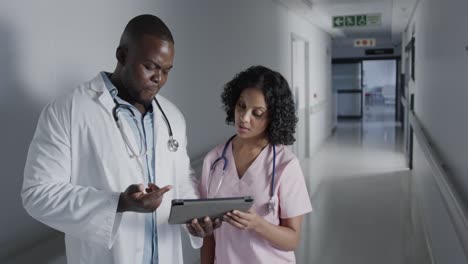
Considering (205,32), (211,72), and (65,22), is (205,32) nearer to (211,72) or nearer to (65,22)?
(211,72)

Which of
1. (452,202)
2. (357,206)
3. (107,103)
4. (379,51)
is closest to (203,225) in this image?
(107,103)

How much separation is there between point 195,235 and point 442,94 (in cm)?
265

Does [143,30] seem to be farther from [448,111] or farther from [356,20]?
[356,20]

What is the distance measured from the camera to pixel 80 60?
215 centimetres

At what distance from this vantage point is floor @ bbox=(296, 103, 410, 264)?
4039 mm

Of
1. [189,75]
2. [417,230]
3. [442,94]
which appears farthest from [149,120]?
[417,230]

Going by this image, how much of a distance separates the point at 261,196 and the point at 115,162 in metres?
0.55

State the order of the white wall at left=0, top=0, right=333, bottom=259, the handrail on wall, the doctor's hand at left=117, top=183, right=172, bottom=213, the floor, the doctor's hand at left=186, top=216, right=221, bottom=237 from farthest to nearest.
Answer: the floor < the handrail on wall < the white wall at left=0, top=0, right=333, bottom=259 < the doctor's hand at left=186, top=216, right=221, bottom=237 < the doctor's hand at left=117, top=183, right=172, bottom=213

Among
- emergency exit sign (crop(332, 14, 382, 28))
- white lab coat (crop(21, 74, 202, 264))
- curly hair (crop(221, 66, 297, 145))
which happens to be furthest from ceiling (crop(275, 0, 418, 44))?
white lab coat (crop(21, 74, 202, 264))

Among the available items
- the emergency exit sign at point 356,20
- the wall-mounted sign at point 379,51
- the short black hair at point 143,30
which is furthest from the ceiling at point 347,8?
the wall-mounted sign at point 379,51

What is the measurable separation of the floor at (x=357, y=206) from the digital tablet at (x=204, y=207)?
2.58m

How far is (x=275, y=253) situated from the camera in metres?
1.69

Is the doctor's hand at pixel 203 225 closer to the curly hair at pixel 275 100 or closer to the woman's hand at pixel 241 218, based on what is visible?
the woman's hand at pixel 241 218

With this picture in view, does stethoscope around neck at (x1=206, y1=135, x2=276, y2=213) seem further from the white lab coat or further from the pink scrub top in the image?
the white lab coat
